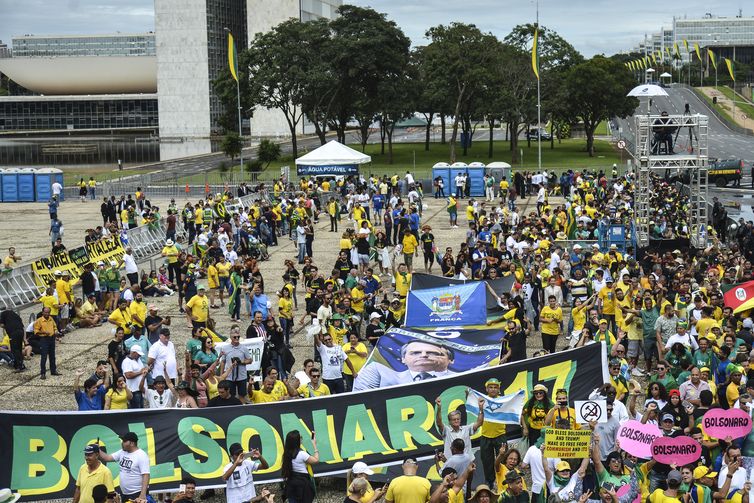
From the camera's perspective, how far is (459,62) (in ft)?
245

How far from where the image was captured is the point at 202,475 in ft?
37.1

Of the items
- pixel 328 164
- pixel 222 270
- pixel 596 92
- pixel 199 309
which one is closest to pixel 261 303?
pixel 199 309

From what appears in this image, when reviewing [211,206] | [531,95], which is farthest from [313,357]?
[531,95]

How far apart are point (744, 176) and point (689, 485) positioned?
56887 mm

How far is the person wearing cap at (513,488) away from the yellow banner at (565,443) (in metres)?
0.56

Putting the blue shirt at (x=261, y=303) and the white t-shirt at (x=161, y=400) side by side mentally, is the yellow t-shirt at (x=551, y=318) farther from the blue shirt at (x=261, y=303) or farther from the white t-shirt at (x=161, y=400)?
the white t-shirt at (x=161, y=400)

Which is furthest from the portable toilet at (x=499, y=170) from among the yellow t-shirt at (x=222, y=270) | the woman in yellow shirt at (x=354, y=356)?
the woman in yellow shirt at (x=354, y=356)


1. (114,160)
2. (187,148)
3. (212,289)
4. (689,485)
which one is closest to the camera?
(689,485)

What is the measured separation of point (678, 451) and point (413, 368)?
4.79 meters

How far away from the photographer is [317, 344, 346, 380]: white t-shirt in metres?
14.3

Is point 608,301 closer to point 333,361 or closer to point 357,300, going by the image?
point 357,300

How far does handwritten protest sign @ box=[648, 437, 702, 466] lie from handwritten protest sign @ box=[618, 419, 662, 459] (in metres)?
0.47

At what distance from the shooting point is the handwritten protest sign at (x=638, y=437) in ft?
35.5

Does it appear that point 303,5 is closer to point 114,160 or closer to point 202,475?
point 114,160
